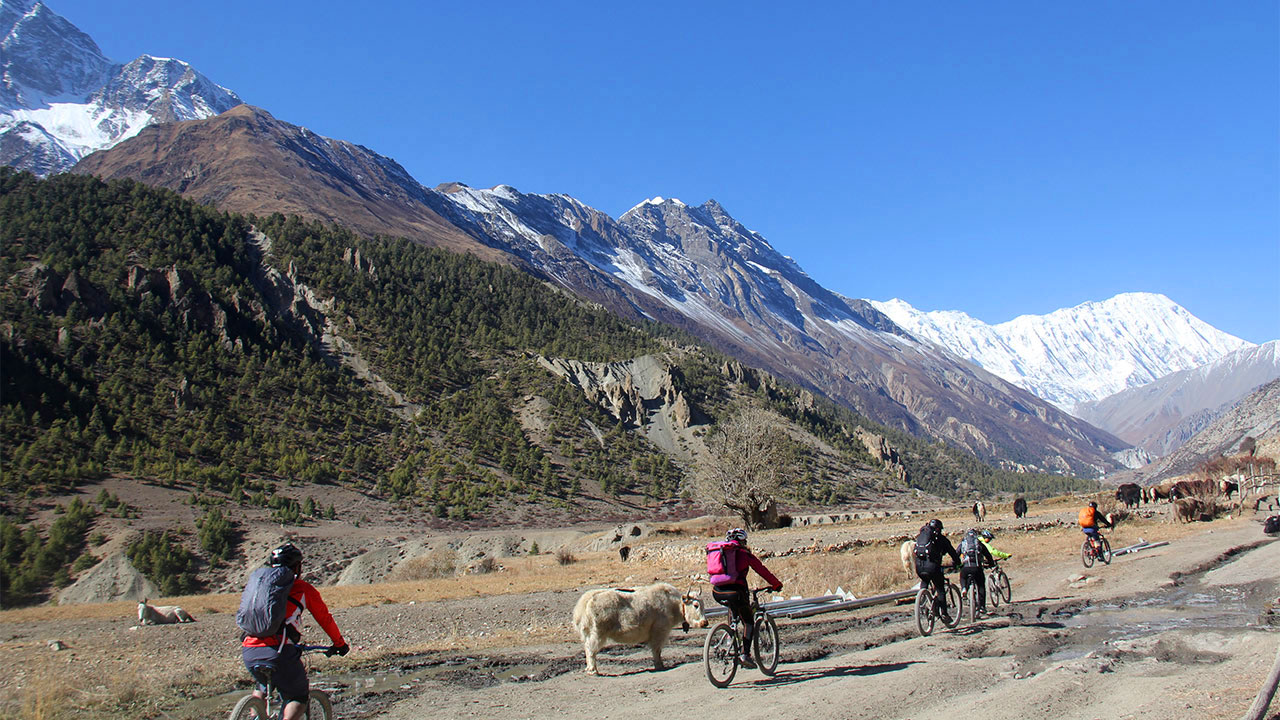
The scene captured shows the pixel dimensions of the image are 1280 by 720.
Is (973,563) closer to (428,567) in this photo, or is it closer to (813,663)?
(813,663)

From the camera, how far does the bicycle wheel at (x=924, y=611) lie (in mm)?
11633

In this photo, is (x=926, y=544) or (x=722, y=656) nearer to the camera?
(x=722, y=656)

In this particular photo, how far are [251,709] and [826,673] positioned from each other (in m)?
6.85

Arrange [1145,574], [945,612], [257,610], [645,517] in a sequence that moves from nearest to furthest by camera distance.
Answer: [257,610], [945,612], [1145,574], [645,517]

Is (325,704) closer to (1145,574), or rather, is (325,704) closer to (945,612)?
(945,612)

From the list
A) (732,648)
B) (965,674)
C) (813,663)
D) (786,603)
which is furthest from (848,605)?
(732,648)

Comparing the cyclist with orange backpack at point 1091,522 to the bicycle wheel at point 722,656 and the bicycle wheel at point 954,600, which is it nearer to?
the bicycle wheel at point 954,600

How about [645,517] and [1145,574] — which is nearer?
[1145,574]

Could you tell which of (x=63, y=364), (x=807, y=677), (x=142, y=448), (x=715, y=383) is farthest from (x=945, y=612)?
(x=715, y=383)

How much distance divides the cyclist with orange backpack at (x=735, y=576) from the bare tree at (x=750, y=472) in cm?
3397

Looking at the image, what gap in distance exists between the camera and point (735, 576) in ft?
29.5

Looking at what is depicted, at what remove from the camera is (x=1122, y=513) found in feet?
110

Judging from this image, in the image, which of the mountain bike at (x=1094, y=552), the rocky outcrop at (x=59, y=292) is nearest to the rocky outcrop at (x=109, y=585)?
the mountain bike at (x=1094, y=552)

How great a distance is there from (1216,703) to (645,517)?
67080 millimetres
